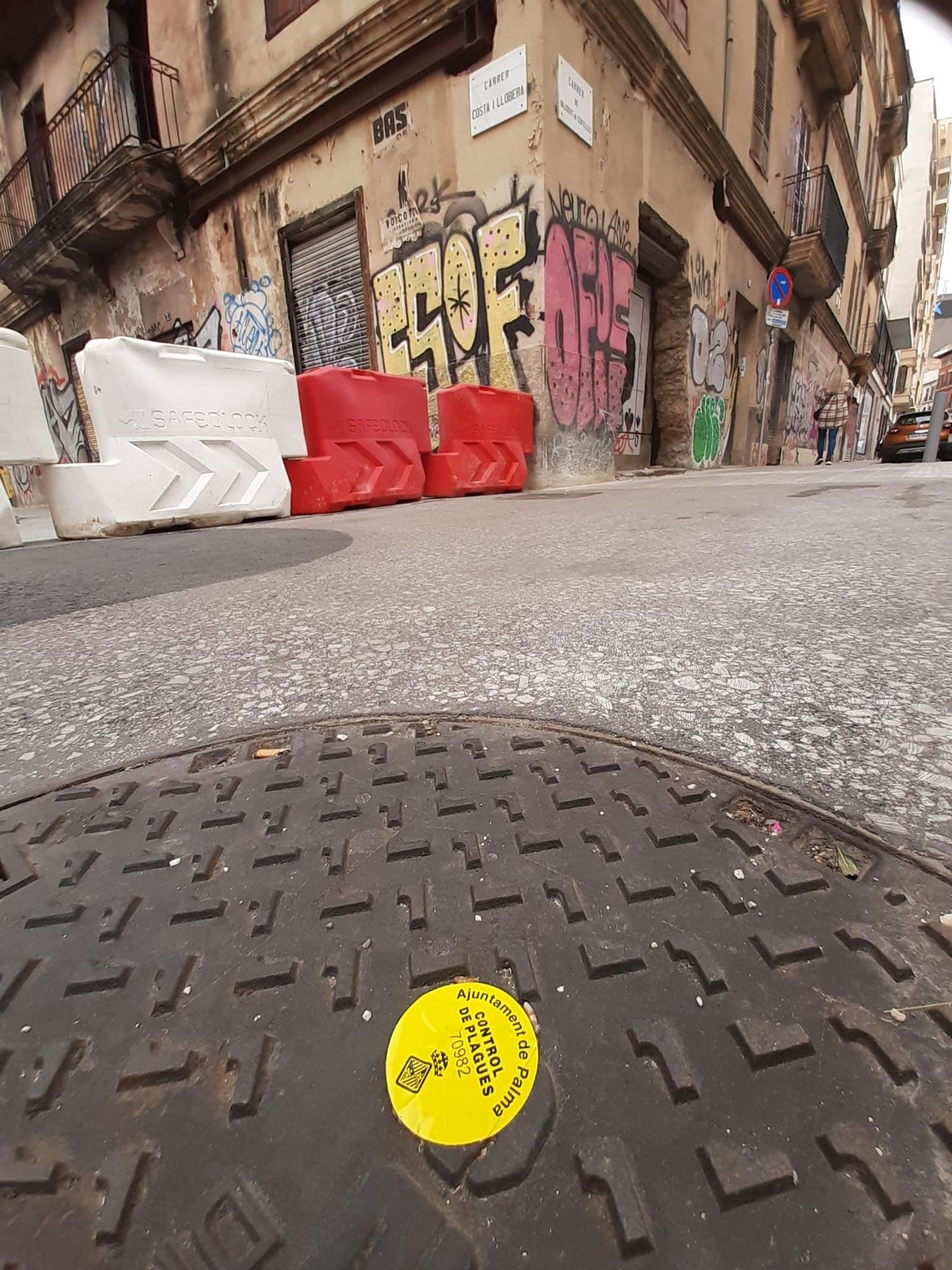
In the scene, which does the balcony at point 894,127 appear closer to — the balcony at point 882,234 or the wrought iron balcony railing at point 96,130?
the balcony at point 882,234

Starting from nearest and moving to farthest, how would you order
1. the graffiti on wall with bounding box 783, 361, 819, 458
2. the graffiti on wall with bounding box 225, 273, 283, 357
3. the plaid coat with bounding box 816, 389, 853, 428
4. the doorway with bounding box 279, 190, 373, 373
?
the doorway with bounding box 279, 190, 373, 373 < the graffiti on wall with bounding box 225, 273, 283, 357 < the graffiti on wall with bounding box 783, 361, 819, 458 < the plaid coat with bounding box 816, 389, 853, 428

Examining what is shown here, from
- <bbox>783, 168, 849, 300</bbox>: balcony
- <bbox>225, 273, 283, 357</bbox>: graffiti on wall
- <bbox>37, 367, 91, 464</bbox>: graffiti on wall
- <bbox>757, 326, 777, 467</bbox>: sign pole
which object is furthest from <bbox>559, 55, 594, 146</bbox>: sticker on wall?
<bbox>37, 367, 91, 464</bbox>: graffiti on wall

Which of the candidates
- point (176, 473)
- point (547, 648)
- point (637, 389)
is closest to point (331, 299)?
point (637, 389)

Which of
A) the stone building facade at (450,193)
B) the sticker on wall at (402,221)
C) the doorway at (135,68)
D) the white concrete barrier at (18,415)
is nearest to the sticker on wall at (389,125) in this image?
the stone building facade at (450,193)

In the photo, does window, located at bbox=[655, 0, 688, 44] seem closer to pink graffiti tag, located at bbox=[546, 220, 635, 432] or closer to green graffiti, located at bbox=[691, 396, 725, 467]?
pink graffiti tag, located at bbox=[546, 220, 635, 432]

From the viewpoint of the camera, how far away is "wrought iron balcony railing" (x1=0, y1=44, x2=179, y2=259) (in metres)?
10.1

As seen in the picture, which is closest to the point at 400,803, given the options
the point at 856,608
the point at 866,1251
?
the point at 866,1251

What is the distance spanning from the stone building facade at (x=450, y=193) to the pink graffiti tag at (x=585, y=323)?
0.04 m

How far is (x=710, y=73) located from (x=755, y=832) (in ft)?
44.8

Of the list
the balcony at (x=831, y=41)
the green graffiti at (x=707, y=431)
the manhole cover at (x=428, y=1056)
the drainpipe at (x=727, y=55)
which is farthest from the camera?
the balcony at (x=831, y=41)

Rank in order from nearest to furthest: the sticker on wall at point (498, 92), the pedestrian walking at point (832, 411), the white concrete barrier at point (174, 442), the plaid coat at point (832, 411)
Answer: the white concrete barrier at point (174, 442), the sticker on wall at point (498, 92), the plaid coat at point (832, 411), the pedestrian walking at point (832, 411)

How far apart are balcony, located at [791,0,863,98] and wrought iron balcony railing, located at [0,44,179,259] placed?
13.5m

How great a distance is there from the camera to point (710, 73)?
983 cm

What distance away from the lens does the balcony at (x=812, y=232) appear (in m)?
14.2
